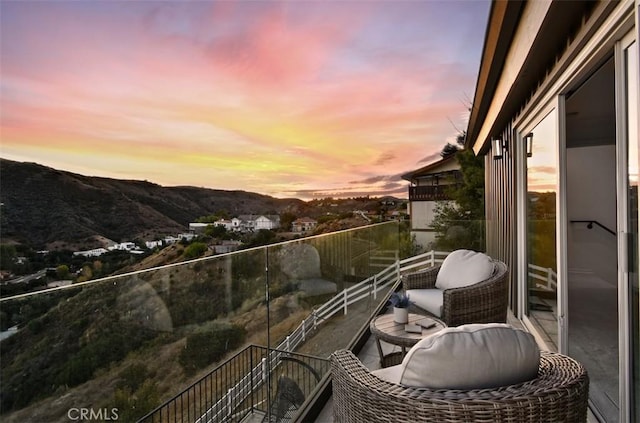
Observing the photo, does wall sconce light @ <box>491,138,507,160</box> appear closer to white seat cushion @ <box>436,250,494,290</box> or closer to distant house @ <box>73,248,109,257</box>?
white seat cushion @ <box>436,250,494,290</box>

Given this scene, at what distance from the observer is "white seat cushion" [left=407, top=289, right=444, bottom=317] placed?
3.60 meters

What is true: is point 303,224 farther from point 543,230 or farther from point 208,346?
point 208,346

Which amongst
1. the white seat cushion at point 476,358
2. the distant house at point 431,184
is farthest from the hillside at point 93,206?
the white seat cushion at point 476,358

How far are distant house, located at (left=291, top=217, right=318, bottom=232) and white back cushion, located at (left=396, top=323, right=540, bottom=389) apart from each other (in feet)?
39.9

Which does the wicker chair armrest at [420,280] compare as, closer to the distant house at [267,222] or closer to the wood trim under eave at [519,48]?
the wood trim under eave at [519,48]

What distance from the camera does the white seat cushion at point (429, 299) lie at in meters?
3.60

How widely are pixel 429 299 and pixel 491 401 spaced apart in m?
2.79

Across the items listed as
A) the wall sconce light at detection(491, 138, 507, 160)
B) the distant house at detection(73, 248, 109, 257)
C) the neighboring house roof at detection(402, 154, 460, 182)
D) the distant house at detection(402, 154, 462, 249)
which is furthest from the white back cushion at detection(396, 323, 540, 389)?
the neighboring house roof at detection(402, 154, 460, 182)

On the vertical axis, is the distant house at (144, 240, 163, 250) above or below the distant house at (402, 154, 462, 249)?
below

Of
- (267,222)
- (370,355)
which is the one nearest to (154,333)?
(370,355)

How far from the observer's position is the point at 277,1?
647cm

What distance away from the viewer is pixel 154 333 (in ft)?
5.78

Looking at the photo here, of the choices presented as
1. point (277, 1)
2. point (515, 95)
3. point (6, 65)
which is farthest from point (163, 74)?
point (515, 95)

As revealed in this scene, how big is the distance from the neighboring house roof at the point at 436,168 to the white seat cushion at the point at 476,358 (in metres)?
14.4
